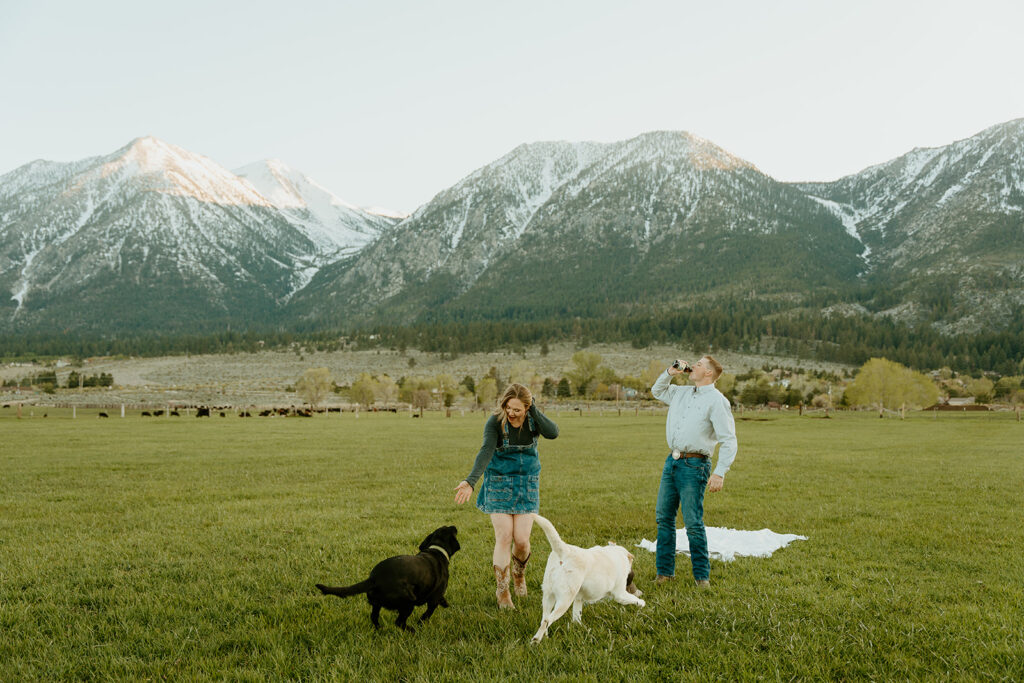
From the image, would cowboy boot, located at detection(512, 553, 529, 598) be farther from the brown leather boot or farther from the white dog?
the white dog

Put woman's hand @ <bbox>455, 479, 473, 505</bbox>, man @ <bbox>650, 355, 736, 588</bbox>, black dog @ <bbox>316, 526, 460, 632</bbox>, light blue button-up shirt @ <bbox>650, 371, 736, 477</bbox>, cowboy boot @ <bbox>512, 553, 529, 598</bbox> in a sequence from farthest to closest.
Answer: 1. man @ <bbox>650, 355, 736, 588</bbox>
2. light blue button-up shirt @ <bbox>650, 371, 736, 477</bbox>
3. cowboy boot @ <bbox>512, 553, 529, 598</bbox>
4. woman's hand @ <bbox>455, 479, 473, 505</bbox>
5. black dog @ <bbox>316, 526, 460, 632</bbox>

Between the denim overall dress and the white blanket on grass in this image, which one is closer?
the denim overall dress

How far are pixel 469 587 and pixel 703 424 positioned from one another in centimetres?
385

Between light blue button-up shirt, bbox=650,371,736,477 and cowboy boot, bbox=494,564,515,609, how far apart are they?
2656mm

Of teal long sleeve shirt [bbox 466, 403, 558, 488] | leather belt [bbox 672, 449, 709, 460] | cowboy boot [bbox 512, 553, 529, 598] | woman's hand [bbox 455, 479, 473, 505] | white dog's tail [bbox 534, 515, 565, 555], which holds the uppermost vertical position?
teal long sleeve shirt [bbox 466, 403, 558, 488]

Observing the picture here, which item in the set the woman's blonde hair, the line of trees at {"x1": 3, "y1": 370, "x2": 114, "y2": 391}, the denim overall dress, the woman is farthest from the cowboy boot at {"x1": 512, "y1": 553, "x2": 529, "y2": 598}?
the line of trees at {"x1": 3, "y1": 370, "x2": 114, "y2": 391}

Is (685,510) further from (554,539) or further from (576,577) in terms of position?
(554,539)

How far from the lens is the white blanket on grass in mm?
9766

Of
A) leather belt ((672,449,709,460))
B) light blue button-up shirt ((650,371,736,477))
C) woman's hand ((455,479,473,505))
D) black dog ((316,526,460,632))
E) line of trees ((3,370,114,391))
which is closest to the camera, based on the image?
black dog ((316,526,460,632))

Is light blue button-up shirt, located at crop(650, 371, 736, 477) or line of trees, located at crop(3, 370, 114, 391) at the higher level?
light blue button-up shirt, located at crop(650, 371, 736, 477)

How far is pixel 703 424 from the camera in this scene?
7.71 meters

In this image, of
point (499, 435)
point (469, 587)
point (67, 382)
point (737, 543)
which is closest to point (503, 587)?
point (469, 587)

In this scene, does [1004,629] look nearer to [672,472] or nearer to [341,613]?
[672,472]

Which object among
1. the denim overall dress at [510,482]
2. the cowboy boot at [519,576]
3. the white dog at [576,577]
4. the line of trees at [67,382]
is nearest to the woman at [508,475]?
the denim overall dress at [510,482]
